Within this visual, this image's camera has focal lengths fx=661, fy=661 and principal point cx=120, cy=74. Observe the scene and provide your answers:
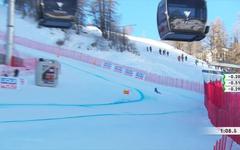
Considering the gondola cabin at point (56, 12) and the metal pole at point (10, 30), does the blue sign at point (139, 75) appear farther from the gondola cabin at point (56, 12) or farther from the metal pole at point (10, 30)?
the metal pole at point (10, 30)

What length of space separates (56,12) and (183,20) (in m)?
1.31

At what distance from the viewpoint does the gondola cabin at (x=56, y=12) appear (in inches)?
259

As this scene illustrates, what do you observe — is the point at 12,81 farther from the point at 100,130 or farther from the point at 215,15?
the point at 215,15

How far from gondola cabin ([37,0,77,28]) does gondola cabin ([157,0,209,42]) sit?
942 millimetres

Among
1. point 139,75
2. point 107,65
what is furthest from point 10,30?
point 139,75

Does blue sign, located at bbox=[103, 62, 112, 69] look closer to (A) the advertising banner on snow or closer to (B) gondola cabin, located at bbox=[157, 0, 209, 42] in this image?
(B) gondola cabin, located at bbox=[157, 0, 209, 42]

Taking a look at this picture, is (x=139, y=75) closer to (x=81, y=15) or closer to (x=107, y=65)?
(x=107, y=65)

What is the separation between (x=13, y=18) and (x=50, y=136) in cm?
128

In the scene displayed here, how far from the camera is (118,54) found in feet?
23.8

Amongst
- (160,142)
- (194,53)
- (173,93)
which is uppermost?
(194,53)

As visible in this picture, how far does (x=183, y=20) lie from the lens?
682cm

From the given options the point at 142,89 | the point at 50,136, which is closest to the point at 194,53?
the point at 142,89

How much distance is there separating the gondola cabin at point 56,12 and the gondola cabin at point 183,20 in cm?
94

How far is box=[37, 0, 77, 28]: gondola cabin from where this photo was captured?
259 inches
